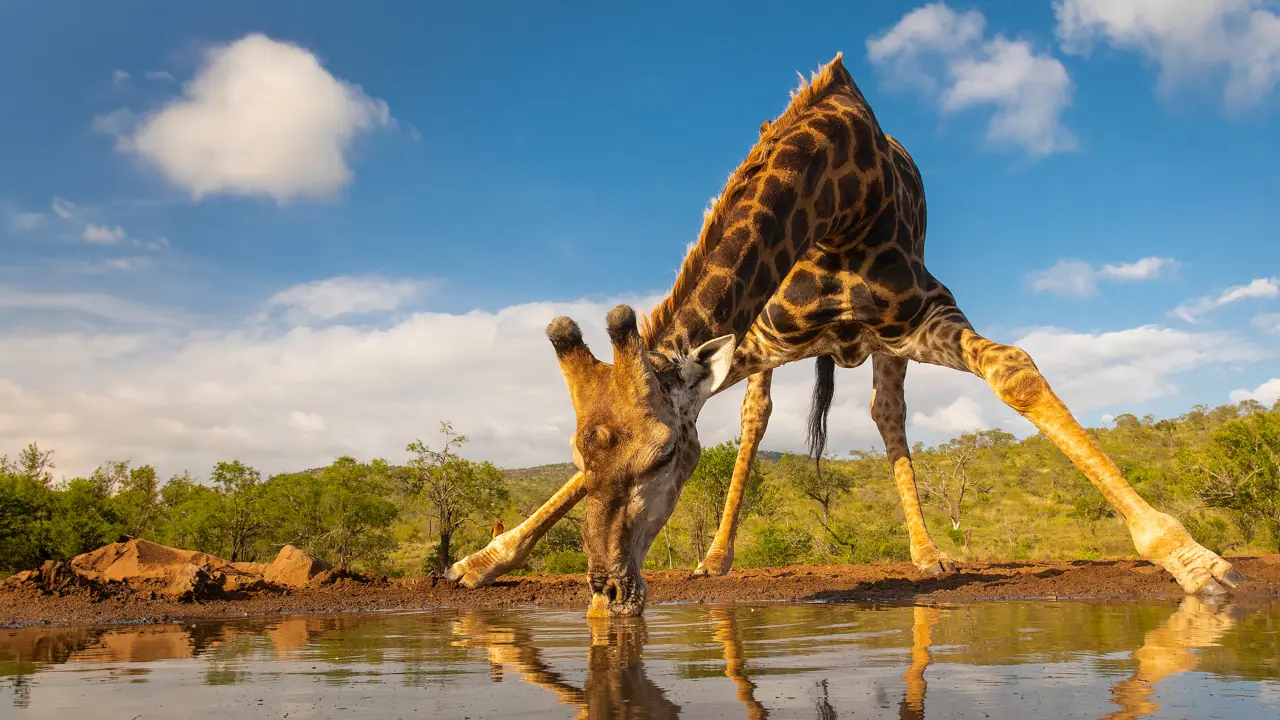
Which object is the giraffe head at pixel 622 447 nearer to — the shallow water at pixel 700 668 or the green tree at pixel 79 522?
the shallow water at pixel 700 668

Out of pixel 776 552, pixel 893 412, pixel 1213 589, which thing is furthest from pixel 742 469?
pixel 776 552

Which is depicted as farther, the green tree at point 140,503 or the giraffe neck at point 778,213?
the green tree at point 140,503

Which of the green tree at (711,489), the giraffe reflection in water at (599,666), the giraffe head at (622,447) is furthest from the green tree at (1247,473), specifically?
the giraffe reflection in water at (599,666)

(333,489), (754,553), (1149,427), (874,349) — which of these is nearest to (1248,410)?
(1149,427)

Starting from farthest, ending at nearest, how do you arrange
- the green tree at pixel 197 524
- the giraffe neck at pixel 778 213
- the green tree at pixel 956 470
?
1. the green tree at pixel 956 470
2. the green tree at pixel 197 524
3. the giraffe neck at pixel 778 213

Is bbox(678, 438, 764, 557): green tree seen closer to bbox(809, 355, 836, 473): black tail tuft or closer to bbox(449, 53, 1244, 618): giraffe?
bbox(809, 355, 836, 473): black tail tuft

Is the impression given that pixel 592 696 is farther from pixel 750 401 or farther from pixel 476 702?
pixel 750 401

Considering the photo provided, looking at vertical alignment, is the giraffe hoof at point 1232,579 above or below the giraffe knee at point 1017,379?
below

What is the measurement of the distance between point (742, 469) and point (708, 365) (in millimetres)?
5513

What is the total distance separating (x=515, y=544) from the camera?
802cm

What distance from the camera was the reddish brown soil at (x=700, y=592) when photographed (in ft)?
25.5

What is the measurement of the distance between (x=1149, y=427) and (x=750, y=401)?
190 feet

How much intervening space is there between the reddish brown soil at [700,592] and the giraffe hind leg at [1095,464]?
839 millimetres

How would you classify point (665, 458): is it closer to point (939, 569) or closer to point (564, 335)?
point (564, 335)
